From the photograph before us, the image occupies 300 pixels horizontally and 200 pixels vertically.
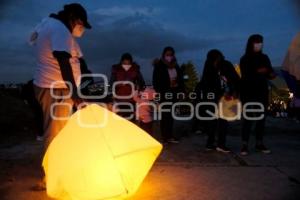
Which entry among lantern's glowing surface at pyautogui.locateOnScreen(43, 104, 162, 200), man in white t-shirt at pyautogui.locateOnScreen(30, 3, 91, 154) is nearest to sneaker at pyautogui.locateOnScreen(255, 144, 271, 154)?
lantern's glowing surface at pyautogui.locateOnScreen(43, 104, 162, 200)

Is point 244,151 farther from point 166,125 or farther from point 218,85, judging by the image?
point 166,125

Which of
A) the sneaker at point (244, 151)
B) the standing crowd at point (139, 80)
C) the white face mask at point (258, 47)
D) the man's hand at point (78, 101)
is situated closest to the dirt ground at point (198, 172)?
the sneaker at point (244, 151)

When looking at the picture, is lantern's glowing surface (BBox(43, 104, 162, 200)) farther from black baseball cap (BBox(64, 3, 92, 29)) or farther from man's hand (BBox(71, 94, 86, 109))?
black baseball cap (BBox(64, 3, 92, 29))

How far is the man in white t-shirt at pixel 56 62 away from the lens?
204 inches

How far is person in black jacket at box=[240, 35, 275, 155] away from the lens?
7.79m

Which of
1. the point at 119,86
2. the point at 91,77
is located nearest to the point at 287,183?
the point at 91,77

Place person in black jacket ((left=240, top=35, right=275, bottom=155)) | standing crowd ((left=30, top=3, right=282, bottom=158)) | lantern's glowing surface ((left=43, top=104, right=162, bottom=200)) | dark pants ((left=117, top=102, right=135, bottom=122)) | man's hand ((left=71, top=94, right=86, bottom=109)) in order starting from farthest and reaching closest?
dark pants ((left=117, top=102, right=135, bottom=122))
person in black jacket ((left=240, top=35, right=275, bottom=155))
standing crowd ((left=30, top=3, right=282, bottom=158))
man's hand ((left=71, top=94, right=86, bottom=109))
lantern's glowing surface ((left=43, top=104, right=162, bottom=200))

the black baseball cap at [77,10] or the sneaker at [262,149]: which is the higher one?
the black baseball cap at [77,10]

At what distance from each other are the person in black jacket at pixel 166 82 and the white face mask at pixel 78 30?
391 centimetres

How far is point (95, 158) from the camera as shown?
4.74 meters

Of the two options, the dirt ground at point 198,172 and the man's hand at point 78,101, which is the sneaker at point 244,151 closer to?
the dirt ground at point 198,172

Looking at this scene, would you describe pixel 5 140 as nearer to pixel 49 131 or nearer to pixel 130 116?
pixel 130 116

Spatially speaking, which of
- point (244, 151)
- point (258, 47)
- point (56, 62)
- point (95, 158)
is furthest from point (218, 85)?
point (95, 158)

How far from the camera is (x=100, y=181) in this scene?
4.73m
